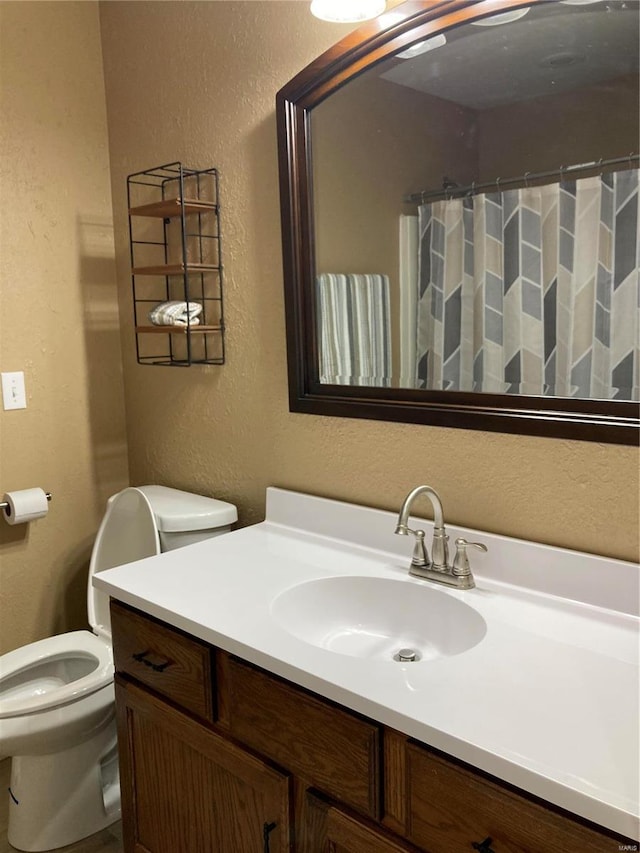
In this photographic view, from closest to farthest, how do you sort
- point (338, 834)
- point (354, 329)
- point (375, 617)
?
point (338, 834) < point (375, 617) < point (354, 329)

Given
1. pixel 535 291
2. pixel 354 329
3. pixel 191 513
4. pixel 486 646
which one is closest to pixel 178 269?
pixel 354 329

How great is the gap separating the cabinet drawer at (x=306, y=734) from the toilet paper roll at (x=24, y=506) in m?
1.07

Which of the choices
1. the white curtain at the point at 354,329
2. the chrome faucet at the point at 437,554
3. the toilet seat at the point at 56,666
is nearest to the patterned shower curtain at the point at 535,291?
the white curtain at the point at 354,329

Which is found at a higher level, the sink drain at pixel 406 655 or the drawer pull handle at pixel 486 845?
the sink drain at pixel 406 655

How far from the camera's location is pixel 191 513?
191cm

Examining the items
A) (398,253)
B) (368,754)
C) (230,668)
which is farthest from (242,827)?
(398,253)

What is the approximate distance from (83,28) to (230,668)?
77.5 inches

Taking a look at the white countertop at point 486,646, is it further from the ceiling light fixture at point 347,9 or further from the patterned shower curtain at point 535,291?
→ the ceiling light fixture at point 347,9

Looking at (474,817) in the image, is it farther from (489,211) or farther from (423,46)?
(423,46)

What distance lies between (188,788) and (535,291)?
3.88ft

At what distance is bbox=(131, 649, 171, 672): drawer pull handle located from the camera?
4.64 feet

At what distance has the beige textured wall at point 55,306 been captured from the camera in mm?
2084

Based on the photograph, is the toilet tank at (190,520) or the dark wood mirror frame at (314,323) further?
the toilet tank at (190,520)

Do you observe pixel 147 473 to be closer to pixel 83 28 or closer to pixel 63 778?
pixel 63 778
